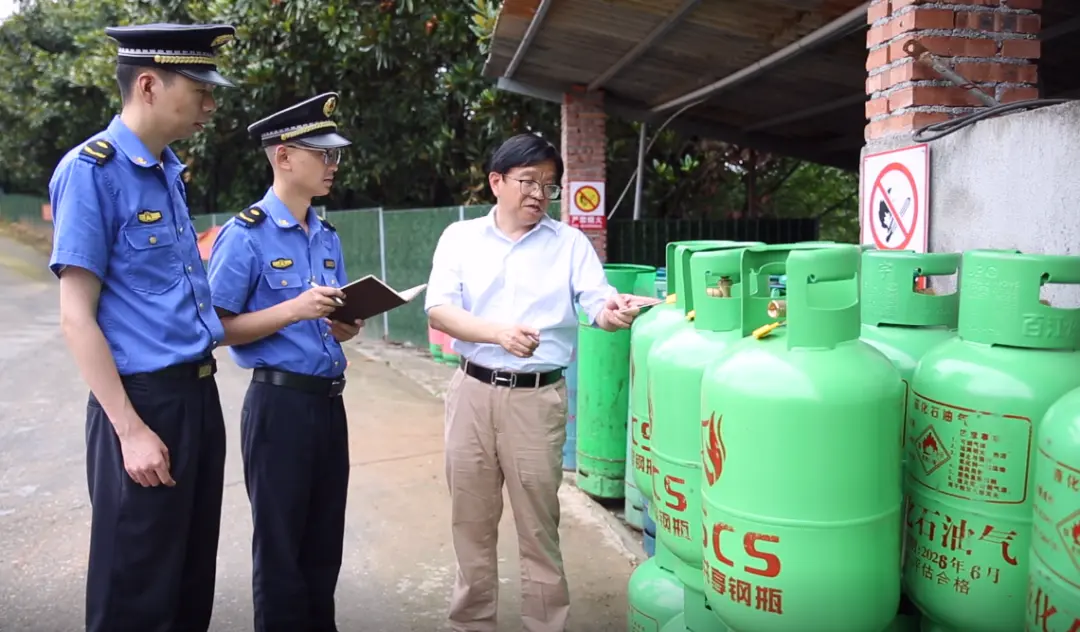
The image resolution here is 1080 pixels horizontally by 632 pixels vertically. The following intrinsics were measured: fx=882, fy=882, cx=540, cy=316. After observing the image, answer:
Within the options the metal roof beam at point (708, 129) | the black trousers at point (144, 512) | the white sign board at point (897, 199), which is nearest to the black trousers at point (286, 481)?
the black trousers at point (144, 512)

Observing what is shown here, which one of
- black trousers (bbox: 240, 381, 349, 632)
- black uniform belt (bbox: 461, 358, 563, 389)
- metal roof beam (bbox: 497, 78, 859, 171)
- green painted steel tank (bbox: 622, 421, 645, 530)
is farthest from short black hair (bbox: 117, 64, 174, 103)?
metal roof beam (bbox: 497, 78, 859, 171)

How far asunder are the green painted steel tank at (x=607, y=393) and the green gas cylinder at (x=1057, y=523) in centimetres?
250

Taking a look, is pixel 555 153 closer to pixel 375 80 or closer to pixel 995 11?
pixel 995 11

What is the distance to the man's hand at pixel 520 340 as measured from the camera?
2.60 meters

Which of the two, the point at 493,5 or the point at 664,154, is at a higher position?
the point at 493,5

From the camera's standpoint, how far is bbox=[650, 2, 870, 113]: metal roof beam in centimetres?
401

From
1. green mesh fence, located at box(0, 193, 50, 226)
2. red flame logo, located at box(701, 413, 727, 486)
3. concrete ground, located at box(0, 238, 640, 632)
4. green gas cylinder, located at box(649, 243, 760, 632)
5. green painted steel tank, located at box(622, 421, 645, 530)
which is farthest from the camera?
green mesh fence, located at box(0, 193, 50, 226)

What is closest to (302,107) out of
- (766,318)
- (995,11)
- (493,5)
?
(766,318)

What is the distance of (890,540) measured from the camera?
5.81ft

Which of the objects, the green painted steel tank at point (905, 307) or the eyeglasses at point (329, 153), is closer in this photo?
the green painted steel tank at point (905, 307)

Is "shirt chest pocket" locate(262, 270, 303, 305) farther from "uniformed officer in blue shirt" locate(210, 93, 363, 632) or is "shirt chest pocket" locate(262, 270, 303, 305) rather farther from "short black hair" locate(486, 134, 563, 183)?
"short black hair" locate(486, 134, 563, 183)

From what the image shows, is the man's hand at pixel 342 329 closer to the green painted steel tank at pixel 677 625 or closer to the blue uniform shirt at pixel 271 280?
the blue uniform shirt at pixel 271 280

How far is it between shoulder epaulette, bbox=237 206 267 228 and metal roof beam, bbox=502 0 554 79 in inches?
99.8

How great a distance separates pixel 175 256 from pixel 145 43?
1.70 ft
